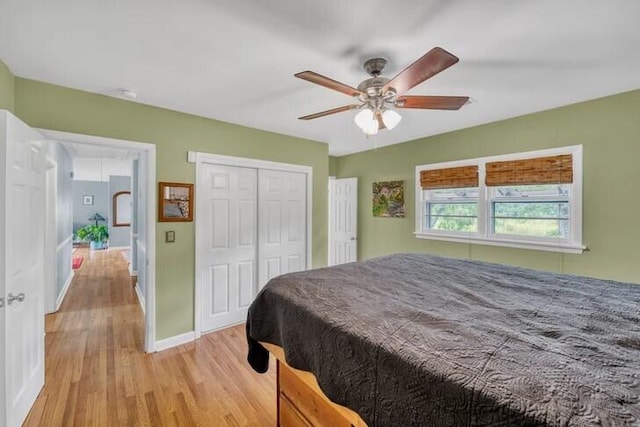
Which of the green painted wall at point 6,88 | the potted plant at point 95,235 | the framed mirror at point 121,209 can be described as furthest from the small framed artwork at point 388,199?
the potted plant at point 95,235

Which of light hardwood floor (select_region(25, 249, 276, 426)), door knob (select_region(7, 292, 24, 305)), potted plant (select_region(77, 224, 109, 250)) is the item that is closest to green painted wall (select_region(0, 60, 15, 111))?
door knob (select_region(7, 292, 24, 305))

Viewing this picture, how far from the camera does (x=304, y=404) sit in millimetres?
1475

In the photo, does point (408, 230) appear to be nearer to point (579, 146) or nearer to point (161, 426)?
point (579, 146)

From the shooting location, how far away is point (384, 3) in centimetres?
142

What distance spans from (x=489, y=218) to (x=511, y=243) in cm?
38

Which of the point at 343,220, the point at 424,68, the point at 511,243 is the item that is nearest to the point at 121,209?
the point at 343,220

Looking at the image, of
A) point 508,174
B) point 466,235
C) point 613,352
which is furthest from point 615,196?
point 613,352

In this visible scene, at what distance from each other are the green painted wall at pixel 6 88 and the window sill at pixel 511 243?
435 cm

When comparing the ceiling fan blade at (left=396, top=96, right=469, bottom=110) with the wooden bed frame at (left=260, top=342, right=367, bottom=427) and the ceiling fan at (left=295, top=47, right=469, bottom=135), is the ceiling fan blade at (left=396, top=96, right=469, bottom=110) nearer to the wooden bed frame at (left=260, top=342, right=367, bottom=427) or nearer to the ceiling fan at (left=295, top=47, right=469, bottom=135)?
the ceiling fan at (left=295, top=47, right=469, bottom=135)

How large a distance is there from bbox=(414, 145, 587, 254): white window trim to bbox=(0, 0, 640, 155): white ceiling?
598 mm

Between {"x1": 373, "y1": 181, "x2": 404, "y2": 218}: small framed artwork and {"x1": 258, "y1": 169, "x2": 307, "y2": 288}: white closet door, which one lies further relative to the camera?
{"x1": 373, "y1": 181, "x2": 404, "y2": 218}: small framed artwork

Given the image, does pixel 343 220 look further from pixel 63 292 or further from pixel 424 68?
pixel 63 292

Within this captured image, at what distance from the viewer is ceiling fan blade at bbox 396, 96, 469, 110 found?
1.85m

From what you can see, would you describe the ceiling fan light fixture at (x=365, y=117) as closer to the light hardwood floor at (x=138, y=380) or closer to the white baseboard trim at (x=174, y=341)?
the light hardwood floor at (x=138, y=380)
